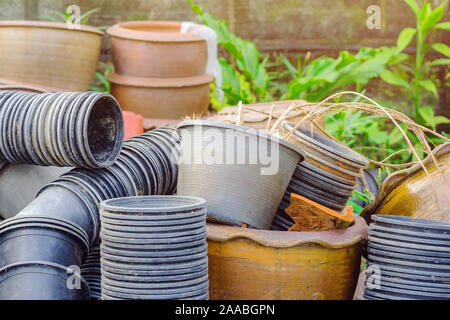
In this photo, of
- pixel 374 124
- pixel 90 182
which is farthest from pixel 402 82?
pixel 90 182

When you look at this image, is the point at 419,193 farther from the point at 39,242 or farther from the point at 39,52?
the point at 39,52

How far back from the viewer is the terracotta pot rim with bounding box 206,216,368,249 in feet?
8.22

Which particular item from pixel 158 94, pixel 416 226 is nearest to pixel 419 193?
pixel 416 226

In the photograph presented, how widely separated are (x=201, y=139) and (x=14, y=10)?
14.6 ft

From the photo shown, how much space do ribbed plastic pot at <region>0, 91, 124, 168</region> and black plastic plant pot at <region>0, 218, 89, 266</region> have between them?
468 mm

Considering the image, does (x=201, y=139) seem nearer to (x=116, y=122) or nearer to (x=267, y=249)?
(x=267, y=249)

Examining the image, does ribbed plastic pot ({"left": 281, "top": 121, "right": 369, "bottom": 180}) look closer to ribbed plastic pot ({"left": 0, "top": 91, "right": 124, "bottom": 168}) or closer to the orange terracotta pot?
ribbed plastic pot ({"left": 0, "top": 91, "right": 124, "bottom": 168})

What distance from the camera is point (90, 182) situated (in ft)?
9.91

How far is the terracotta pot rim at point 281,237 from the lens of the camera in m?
2.50

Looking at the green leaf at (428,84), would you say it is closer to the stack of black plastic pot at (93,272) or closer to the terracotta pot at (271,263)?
the terracotta pot at (271,263)

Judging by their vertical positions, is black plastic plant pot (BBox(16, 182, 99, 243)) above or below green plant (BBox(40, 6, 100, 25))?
below

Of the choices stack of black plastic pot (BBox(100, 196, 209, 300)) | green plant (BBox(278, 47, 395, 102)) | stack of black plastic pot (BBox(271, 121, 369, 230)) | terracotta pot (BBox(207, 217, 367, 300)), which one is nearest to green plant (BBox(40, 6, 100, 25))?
green plant (BBox(278, 47, 395, 102))

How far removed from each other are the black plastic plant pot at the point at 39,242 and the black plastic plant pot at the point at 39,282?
54mm

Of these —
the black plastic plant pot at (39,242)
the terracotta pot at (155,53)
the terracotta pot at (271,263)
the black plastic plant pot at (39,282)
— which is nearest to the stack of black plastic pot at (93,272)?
the black plastic plant pot at (39,242)
